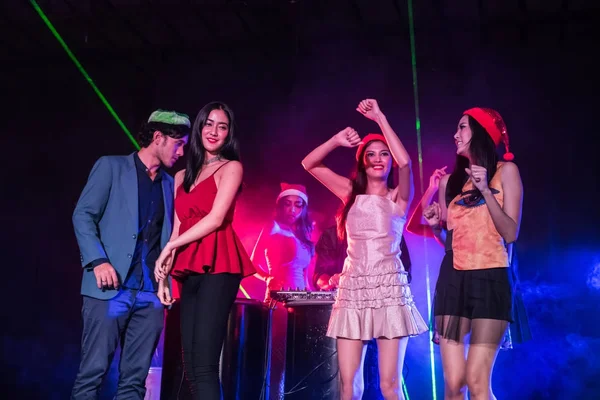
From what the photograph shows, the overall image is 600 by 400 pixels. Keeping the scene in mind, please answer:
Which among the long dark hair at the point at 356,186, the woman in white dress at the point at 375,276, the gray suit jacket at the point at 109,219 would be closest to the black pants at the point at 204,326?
the gray suit jacket at the point at 109,219

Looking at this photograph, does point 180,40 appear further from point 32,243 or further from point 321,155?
point 321,155

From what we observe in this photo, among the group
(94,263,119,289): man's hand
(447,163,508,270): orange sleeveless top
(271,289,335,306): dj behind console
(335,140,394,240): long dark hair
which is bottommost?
(271,289,335,306): dj behind console

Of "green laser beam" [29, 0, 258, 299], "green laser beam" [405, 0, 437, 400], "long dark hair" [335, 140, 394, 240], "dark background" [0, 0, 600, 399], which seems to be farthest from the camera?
"green laser beam" [29, 0, 258, 299]

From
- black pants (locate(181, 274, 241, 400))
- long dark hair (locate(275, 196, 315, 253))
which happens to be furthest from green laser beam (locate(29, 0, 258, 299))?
black pants (locate(181, 274, 241, 400))

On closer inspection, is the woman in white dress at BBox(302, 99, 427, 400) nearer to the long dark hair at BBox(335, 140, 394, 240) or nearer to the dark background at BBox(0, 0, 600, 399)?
the long dark hair at BBox(335, 140, 394, 240)

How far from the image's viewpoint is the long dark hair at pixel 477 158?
311 cm

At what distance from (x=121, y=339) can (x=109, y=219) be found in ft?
2.03

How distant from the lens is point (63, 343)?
20.9ft

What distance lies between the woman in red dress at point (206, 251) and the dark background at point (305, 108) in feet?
10.9

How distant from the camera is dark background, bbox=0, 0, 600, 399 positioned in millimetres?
5496

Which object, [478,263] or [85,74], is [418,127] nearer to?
[478,263]

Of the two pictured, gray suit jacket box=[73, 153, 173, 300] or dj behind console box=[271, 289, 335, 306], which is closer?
gray suit jacket box=[73, 153, 173, 300]

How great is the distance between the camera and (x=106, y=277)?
2926 millimetres

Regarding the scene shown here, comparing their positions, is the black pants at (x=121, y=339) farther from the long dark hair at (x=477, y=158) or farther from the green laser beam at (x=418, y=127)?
the green laser beam at (x=418, y=127)
